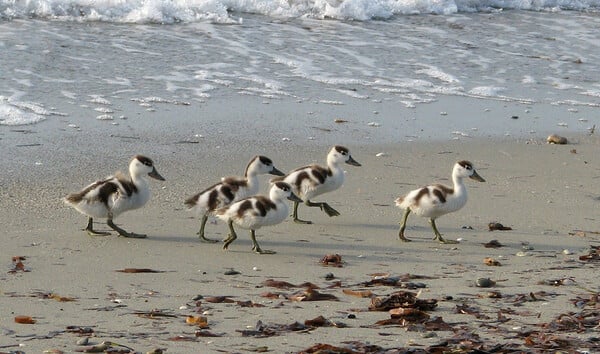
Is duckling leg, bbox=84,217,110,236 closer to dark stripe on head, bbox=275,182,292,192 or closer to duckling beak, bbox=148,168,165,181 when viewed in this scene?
duckling beak, bbox=148,168,165,181

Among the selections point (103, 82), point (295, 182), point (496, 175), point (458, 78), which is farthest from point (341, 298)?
point (458, 78)

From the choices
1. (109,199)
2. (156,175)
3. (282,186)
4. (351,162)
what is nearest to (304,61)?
(351,162)

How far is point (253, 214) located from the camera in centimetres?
880

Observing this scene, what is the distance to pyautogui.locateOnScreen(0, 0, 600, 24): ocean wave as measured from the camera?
19312 millimetres

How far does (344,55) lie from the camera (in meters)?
17.4

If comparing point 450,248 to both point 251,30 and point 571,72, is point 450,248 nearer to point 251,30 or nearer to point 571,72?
point 571,72

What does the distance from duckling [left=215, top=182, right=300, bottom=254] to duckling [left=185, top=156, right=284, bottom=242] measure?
205mm

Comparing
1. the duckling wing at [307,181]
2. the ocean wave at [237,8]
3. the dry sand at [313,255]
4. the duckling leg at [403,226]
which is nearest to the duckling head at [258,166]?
the duckling wing at [307,181]

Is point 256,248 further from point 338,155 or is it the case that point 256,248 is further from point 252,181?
point 338,155

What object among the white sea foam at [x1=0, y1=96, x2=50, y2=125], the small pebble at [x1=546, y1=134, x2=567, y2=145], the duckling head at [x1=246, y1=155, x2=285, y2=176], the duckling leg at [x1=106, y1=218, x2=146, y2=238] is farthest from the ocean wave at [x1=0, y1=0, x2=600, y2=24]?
the duckling leg at [x1=106, y1=218, x2=146, y2=238]

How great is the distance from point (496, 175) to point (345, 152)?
67.0 inches

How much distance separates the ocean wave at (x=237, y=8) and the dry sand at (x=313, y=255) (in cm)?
834

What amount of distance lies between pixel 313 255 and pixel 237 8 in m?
13.2

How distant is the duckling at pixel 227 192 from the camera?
918cm
